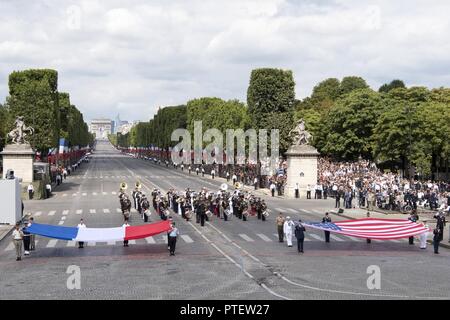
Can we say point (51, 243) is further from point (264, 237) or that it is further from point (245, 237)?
point (264, 237)

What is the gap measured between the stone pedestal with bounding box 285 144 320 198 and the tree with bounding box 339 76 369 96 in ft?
340

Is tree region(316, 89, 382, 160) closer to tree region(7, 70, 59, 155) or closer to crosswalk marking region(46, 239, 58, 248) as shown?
tree region(7, 70, 59, 155)

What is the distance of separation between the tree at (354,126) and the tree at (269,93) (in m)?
17.1

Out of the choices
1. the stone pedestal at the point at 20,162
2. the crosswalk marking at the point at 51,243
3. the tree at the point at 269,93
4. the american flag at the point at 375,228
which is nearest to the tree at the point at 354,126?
the tree at the point at 269,93

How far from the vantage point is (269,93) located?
96.8 meters

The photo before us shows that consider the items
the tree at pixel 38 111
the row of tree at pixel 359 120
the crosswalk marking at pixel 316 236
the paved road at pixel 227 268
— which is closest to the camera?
the paved road at pixel 227 268

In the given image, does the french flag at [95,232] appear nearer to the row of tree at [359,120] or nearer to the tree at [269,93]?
the row of tree at [359,120]

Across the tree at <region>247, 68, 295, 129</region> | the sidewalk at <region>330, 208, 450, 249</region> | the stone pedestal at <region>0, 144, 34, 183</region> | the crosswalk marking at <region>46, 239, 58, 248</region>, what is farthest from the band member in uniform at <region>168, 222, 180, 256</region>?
the tree at <region>247, 68, 295, 129</region>

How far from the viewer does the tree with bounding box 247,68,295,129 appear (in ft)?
314

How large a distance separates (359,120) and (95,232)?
3201 inches

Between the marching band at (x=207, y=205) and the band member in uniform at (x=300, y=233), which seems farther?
the marching band at (x=207, y=205)

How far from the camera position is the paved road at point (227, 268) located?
2392cm

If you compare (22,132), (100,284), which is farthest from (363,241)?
(22,132)

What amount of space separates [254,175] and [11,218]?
163 feet
